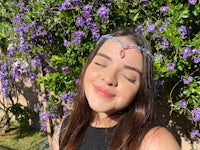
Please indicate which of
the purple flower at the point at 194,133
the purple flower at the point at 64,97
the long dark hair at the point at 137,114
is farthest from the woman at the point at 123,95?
the purple flower at the point at 194,133

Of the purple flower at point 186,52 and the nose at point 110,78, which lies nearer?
the nose at point 110,78

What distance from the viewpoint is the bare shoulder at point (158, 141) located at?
168cm

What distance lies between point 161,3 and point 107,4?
449mm

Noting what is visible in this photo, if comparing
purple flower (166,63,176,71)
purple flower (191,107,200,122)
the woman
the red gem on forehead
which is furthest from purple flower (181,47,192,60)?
the red gem on forehead

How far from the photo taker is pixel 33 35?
3570 millimetres

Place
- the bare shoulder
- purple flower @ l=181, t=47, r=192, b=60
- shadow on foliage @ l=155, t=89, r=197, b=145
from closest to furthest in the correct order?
the bare shoulder < purple flower @ l=181, t=47, r=192, b=60 < shadow on foliage @ l=155, t=89, r=197, b=145

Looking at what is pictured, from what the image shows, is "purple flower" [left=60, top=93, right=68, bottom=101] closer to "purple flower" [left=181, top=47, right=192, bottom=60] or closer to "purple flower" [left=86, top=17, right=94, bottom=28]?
"purple flower" [left=86, top=17, right=94, bottom=28]

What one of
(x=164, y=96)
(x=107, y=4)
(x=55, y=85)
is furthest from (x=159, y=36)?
(x=55, y=85)

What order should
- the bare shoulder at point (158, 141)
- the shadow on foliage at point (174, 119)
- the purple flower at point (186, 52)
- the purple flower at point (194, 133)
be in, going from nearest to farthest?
the bare shoulder at point (158, 141)
the purple flower at point (186, 52)
the purple flower at point (194, 133)
the shadow on foliage at point (174, 119)

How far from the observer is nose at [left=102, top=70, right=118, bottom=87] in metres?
1.73

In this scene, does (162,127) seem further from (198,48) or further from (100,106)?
(198,48)

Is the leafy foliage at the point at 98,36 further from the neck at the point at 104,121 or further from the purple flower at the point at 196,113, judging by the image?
the neck at the point at 104,121

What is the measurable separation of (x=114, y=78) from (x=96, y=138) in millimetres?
374

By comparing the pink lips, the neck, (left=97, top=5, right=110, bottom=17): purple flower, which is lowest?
the neck
